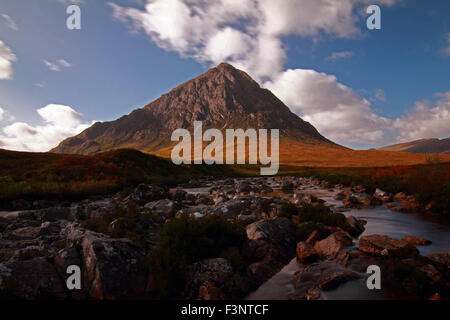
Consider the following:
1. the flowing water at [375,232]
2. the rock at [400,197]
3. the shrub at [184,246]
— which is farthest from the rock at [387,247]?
the rock at [400,197]

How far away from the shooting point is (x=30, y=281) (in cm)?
629

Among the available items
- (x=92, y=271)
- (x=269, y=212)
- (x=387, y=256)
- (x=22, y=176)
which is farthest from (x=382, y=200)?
(x=22, y=176)

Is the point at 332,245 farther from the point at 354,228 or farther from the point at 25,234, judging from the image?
the point at 25,234

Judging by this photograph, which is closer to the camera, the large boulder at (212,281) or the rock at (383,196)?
the large boulder at (212,281)

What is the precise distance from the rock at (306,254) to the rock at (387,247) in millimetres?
2295

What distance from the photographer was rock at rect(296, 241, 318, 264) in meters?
9.51

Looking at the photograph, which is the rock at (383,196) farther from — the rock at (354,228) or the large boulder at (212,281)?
the large boulder at (212,281)

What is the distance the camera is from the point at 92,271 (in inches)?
260

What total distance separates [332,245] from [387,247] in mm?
2020

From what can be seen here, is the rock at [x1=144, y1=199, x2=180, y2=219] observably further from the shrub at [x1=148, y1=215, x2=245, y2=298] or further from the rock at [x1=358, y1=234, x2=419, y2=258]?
the rock at [x1=358, y1=234, x2=419, y2=258]

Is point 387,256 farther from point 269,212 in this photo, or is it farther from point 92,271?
point 92,271

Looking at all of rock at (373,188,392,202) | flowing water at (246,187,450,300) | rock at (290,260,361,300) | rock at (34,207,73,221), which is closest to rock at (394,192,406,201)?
rock at (373,188,392,202)

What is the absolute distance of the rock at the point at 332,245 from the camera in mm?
9940

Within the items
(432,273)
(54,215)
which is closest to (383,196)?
(432,273)
